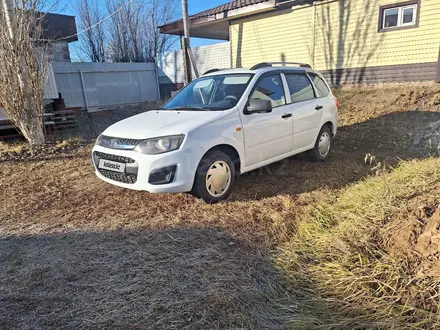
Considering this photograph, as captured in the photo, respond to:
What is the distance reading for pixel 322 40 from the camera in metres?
12.5

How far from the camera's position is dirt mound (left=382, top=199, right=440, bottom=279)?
94.7 inches

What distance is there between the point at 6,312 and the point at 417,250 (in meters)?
3.17

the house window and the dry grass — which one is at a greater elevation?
the house window

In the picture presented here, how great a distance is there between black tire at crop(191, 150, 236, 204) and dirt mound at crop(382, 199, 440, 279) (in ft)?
6.43

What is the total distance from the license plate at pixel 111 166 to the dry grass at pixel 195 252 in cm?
56

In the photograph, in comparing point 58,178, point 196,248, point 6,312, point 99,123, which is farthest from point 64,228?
point 99,123

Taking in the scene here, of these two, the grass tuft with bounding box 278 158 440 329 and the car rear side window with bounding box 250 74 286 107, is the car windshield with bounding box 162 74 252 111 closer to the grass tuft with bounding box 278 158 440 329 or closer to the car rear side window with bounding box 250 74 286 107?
the car rear side window with bounding box 250 74 286 107

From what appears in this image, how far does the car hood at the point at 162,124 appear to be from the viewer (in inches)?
147

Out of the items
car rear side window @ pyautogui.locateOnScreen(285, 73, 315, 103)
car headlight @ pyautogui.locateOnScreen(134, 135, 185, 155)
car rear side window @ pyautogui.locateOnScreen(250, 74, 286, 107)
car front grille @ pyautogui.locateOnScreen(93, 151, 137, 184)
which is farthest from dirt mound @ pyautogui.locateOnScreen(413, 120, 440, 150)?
car front grille @ pyautogui.locateOnScreen(93, 151, 137, 184)

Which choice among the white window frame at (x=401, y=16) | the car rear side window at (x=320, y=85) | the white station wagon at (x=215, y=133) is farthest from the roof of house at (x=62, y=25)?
the car rear side window at (x=320, y=85)

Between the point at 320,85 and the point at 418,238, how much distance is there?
12.7ft

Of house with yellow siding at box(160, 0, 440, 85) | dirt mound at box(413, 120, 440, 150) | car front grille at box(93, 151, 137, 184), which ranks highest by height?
house with yellow siding at box(160, 0, 440, 85)

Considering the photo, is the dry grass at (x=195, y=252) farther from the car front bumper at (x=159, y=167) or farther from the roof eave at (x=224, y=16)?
the roof eave at (x=224, y=16)

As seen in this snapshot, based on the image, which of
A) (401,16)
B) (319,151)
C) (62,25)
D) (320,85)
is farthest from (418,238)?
(62,25)
